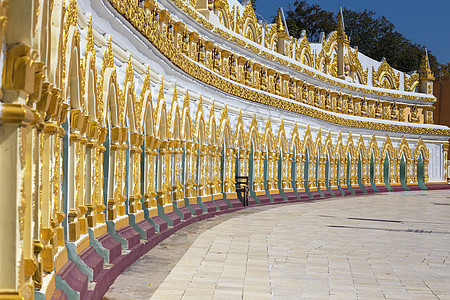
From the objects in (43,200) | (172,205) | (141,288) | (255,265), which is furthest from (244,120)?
(43,200)

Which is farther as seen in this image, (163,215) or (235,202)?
(235,202)

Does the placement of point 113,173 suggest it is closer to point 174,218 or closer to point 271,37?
point 174,218

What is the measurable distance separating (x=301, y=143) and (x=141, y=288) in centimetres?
1936

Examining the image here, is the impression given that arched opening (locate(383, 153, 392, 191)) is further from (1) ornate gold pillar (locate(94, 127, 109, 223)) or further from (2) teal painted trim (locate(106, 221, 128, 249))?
(1) ornate gold pillar (locate(94, 127, 109, 223))

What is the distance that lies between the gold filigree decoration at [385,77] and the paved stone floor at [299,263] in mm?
21808

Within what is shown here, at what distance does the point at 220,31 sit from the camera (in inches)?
742

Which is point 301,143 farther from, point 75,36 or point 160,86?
point 75,36

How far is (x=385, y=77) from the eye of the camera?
120ft

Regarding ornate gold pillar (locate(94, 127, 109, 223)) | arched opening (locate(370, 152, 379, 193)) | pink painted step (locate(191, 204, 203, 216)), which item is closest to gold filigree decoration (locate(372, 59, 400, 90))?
arched opening (locate(370, 152, 379, 193))

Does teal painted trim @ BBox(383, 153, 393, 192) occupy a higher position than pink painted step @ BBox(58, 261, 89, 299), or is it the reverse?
teal painted trim @ BBox(383, 153, 393, 192)

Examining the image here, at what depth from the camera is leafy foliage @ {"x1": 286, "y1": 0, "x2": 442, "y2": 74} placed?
57.3 m

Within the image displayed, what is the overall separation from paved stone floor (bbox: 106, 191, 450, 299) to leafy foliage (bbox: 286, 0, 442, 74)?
44374mm

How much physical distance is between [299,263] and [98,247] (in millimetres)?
2888

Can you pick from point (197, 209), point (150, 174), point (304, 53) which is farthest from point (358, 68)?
point (150, 174)
